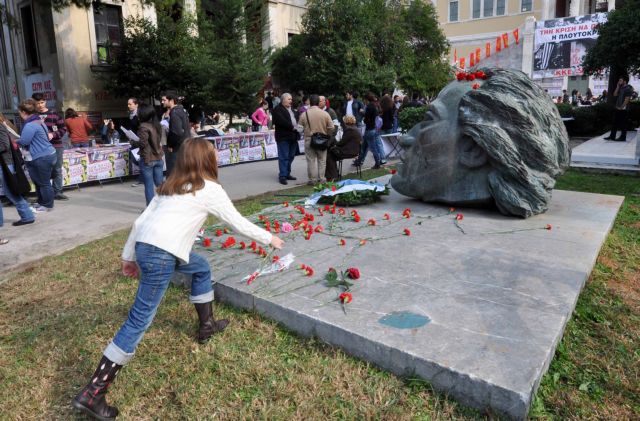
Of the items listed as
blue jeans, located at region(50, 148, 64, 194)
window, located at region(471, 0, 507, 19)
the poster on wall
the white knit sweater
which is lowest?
blue jeans, located at region(50, 148, 64, 194)

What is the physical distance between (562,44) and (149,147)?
1567 inches

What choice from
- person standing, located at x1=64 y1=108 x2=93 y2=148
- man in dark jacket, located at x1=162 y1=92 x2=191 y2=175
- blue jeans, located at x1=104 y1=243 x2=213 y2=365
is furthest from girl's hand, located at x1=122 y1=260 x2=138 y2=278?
person standing, located at x1=64 y1=108 x2=93 y2=148

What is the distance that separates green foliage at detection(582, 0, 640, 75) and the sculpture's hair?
1215 cm

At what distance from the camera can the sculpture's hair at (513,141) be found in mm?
5203

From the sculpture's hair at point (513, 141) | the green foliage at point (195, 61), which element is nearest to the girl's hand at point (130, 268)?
the sculpture's hair at point (513, 141)

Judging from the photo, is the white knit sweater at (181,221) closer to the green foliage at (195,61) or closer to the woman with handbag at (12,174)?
the woman with handbag at (12,174)

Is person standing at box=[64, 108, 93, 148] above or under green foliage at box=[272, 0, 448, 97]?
under

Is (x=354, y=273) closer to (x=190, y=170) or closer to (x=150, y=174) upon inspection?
(x=190, y=170)

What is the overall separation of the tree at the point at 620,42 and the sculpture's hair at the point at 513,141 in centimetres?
1215

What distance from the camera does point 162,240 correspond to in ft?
8.99

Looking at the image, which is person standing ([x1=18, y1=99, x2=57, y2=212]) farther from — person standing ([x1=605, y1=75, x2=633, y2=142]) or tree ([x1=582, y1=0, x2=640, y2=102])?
tree ([x1=582, y1=0, x2=640, y2=102])

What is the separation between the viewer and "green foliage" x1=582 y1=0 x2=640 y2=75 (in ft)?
48.2

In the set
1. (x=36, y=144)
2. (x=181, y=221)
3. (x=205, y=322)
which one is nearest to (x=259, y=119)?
(x=36, y=144)

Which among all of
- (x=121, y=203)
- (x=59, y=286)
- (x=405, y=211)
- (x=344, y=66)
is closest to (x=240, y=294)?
(x=59, y=286)
